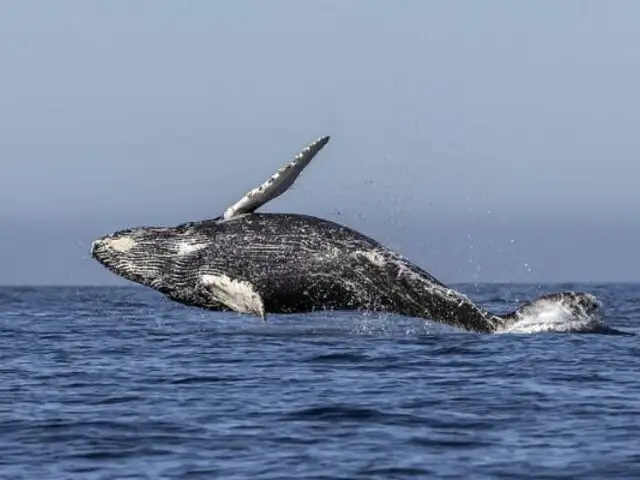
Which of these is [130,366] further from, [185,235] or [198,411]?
[198,411]

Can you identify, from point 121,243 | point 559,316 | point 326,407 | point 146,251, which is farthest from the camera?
point 559,316

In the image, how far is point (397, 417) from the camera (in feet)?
60.2

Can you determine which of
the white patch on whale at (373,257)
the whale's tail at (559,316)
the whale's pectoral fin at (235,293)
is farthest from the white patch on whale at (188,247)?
the whale's tail at (559,316)

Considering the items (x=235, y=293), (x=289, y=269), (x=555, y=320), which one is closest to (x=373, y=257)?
(x=289, y=269)

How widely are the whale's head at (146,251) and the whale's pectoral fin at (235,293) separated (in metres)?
0.98

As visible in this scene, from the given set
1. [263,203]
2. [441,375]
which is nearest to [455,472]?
[441,375]

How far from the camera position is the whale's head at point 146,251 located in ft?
79.5

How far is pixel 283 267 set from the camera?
23.8 m

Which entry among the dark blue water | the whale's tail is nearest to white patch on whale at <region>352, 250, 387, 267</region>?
the dark blue water

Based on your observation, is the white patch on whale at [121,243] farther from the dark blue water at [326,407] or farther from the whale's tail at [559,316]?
the whale's tail at [559,316]

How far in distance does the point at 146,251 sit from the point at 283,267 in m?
2.59

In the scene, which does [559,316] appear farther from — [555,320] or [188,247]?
[188,247]

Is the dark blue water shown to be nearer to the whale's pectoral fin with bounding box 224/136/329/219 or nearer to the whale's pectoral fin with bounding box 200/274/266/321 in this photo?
the whale's pectoral fin with bounding box 200/274/266/321

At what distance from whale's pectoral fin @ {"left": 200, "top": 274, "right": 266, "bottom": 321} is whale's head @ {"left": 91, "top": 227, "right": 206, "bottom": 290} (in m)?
0.98
